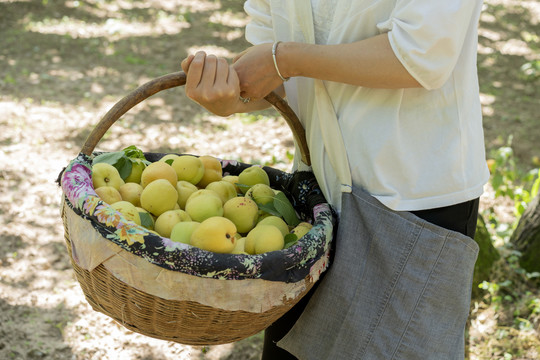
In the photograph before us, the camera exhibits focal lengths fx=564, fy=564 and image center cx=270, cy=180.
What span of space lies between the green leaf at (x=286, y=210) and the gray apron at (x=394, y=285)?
14 centimetres

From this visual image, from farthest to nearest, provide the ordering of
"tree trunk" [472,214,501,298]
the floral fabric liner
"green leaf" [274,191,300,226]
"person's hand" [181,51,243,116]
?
1. "tree trunk" [472,214,501,298]
2. "green leaf" [274,191,300,226]
3. "person's hand" [181,51,243,116]
4. the floral fabric liner

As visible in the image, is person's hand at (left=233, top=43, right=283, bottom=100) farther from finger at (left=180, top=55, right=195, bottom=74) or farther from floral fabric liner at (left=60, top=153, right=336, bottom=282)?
floral fabric liner at (left=60, top=153, right=336, bottom=282)

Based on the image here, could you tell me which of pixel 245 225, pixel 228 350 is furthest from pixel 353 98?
pixel 228 350

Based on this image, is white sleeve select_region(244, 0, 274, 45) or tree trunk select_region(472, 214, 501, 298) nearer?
white sleeve select_region(244, 0, 274, 45)

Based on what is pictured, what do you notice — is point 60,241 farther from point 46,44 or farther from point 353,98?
point 46,44

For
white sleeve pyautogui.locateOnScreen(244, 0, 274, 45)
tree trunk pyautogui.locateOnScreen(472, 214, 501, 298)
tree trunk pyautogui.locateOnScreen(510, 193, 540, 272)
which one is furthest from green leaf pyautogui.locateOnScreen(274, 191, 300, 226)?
tree trunk pyautogui.locateOnScreen(510, 193, 540, 272)

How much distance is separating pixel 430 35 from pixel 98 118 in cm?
407

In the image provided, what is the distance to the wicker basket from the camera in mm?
1215

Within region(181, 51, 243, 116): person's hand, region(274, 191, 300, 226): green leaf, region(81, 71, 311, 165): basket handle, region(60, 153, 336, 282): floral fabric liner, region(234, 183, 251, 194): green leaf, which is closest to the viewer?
region(60, 153, 336, 282): floral fabric liner

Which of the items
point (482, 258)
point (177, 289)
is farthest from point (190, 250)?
point (482, 258)

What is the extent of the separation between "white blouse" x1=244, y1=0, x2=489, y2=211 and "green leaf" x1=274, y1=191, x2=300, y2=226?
170mm

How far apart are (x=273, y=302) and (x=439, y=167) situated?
51 cm

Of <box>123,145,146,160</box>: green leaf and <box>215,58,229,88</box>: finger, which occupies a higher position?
<box>215,58,229,88</box>: finger

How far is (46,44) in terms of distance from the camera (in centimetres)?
636
